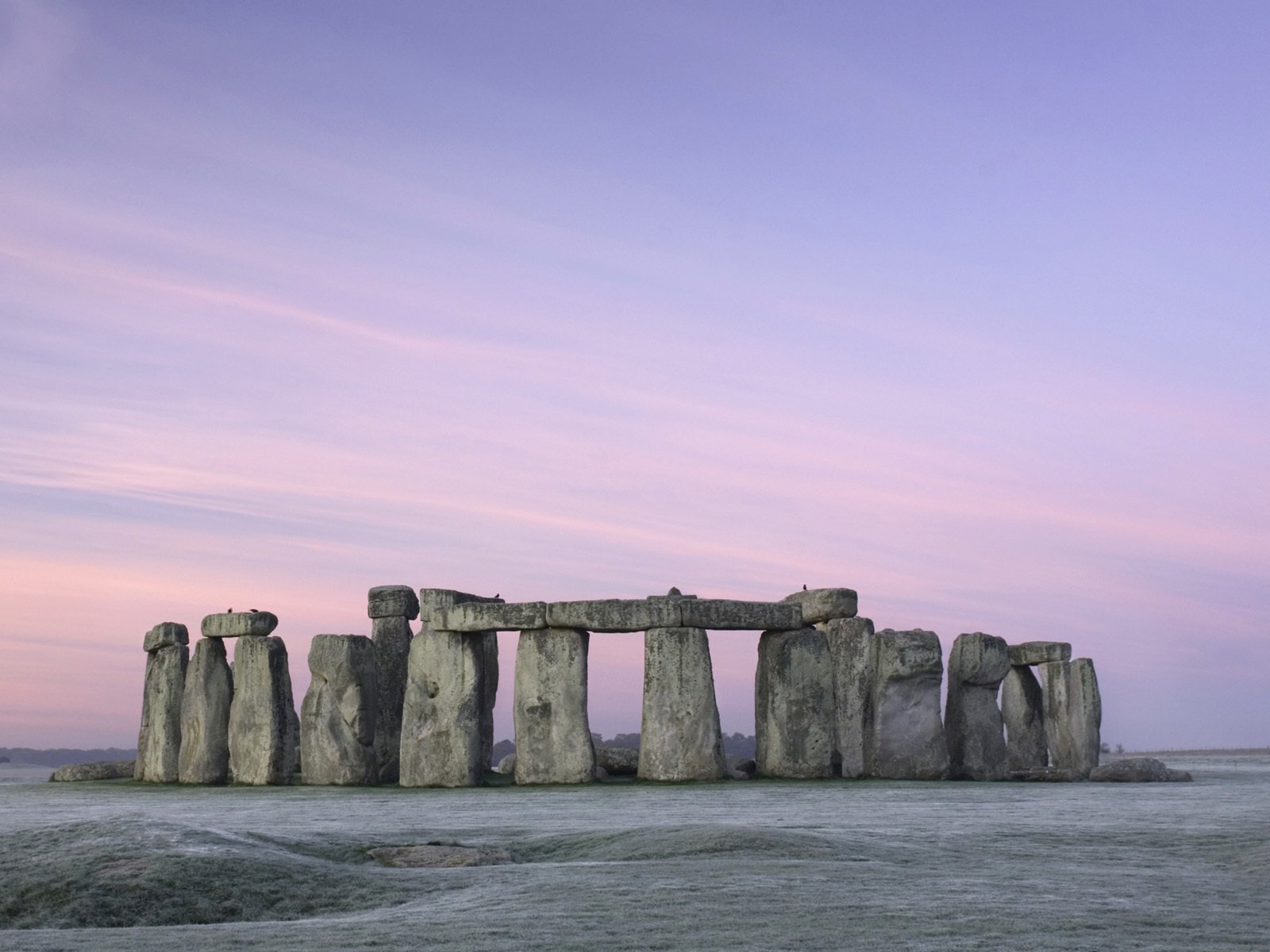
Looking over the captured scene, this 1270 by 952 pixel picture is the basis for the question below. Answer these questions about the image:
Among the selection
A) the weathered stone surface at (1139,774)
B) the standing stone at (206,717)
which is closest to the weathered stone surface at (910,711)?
the weathered stone surface at (1139,774)

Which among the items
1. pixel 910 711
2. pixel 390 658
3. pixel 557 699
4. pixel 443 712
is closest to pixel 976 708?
pixel 910 711

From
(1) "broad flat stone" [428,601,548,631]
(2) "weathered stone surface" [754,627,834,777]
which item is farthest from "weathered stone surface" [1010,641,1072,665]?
(1) "broad flat stone" [428,601,548,631]

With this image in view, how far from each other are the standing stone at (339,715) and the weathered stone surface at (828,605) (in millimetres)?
7564

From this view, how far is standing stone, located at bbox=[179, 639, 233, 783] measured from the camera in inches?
1014

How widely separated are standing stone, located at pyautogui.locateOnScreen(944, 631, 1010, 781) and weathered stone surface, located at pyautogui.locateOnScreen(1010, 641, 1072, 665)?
2.36 meters

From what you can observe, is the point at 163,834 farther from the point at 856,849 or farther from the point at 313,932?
the point at 856,849

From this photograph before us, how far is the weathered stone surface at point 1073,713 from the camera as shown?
93.0 feet

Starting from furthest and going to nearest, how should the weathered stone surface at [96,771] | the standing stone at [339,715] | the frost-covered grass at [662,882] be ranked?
the weathered stone surface at [96,771] < the standing stone at [339,715] < the frost-covered grass at [662,882]

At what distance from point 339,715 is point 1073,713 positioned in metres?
13.9

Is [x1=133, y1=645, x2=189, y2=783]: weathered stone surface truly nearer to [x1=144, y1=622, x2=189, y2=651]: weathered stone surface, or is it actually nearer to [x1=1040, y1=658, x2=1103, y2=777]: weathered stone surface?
[x1=144, y1=622, x2=189, y2=651]: weathered stone surface

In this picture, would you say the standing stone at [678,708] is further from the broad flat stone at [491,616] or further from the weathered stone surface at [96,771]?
the weathered stone surface at [96,771]

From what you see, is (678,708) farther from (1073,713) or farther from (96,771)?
(96,771)

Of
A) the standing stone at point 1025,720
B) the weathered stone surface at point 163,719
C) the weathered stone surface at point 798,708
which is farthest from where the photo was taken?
the standing stone at point 1025,720

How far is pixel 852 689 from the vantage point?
25.5 m
